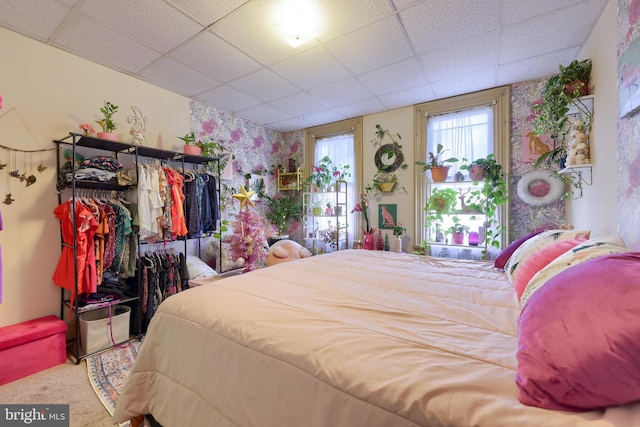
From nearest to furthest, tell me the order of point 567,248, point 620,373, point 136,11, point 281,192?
point 620,373, point 567,248, point 136,11, point 281,192

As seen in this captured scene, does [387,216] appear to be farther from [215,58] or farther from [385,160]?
[215,58]

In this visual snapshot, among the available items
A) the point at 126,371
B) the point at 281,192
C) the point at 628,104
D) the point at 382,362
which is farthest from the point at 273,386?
the point at 281,192

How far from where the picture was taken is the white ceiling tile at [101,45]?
2.00 metres

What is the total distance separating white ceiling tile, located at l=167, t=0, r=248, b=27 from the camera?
177cm

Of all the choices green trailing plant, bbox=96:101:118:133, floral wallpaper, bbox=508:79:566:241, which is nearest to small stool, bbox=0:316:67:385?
green trailing plant, bbox=96:101:118:133

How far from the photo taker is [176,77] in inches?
108

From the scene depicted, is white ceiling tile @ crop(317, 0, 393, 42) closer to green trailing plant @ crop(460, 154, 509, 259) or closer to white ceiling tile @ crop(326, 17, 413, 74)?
white ceiling tile @ crop(326, 17, 413, 74)

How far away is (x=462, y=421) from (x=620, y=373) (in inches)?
12.6

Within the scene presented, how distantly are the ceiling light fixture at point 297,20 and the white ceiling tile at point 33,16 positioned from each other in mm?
1467

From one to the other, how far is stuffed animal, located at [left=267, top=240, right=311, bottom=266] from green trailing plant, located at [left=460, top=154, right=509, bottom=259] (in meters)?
2.16

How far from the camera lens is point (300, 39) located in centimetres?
211

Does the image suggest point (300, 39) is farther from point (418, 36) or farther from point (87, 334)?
point (87, 334)

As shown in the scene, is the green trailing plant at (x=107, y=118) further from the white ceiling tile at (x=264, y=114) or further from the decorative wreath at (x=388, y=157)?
the decorative wreath at (x=388, y=157)

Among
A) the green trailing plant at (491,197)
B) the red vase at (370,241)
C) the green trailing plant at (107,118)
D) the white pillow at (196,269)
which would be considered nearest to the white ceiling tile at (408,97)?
the green trailing plant at (491,197)
